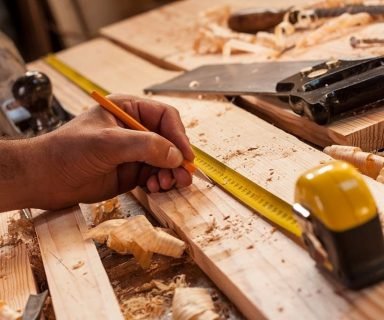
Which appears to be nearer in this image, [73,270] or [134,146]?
[73,270]

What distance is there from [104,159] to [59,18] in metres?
3.32

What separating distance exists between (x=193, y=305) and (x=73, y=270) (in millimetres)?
243

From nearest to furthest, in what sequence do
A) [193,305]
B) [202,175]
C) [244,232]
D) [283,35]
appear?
[193,305] < [244,232] < [202,175] < [283,35]

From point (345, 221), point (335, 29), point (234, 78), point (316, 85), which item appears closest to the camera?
point (345, 221)

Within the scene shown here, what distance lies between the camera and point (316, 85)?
1.31 meters

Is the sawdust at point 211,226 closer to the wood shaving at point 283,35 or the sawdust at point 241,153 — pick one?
the sawdust at point 241,153

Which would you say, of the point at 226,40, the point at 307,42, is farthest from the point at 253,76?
the point at 226,40

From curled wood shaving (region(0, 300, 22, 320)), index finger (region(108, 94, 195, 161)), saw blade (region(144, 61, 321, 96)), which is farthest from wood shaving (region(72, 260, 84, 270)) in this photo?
saw blade (region(144, 61, 321, 96))

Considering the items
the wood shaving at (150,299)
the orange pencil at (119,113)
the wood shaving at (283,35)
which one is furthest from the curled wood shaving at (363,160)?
the wood shaving at (283,35)

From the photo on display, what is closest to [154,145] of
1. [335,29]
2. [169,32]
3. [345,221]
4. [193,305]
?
[193,305]

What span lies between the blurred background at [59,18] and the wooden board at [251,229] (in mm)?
2826

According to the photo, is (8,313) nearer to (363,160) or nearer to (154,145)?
(154,145)

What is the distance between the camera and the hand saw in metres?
1.25

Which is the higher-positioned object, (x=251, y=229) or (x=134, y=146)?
(x=134, y=146)
